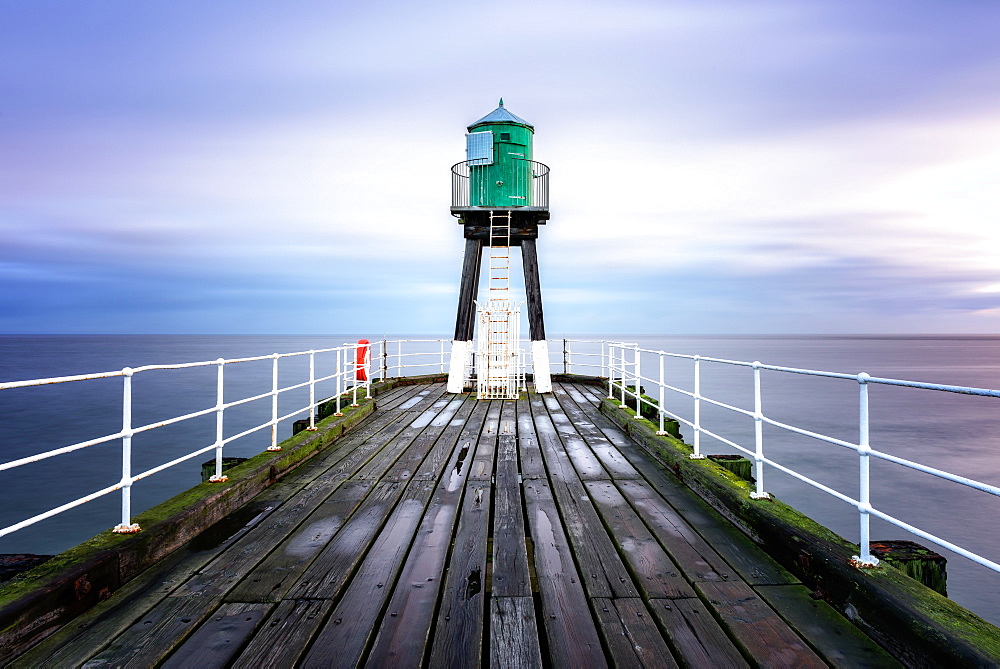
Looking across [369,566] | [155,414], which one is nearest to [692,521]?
[369,566]

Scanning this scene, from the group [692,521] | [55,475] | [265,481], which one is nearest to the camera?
[692,521]

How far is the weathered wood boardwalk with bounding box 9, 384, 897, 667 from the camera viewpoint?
230 cm

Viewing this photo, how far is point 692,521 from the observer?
391 cm

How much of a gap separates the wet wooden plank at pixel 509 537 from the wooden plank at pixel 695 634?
691 mm

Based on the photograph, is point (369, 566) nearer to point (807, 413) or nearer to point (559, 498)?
point (559, 498)

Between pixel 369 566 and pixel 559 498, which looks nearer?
pixel 369 566

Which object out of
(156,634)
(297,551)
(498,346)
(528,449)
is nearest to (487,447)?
(528,449)

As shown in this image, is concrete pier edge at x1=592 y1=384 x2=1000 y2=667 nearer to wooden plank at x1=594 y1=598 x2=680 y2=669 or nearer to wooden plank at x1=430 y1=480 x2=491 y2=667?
wooden plank at x1=594 y1=598 x2=680 y2=669

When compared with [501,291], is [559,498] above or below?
below

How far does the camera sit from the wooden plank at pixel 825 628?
2.28m

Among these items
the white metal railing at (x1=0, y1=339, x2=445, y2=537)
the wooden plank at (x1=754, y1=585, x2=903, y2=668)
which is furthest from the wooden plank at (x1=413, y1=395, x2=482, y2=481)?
the wooden plank at (x1=754, y1=585, x2=903, y2=668)

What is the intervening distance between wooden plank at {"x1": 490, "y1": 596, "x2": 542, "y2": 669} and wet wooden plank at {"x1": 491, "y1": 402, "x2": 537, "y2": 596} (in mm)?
100

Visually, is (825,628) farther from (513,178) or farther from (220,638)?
(513,178)

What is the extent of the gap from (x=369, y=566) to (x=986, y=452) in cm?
2257
